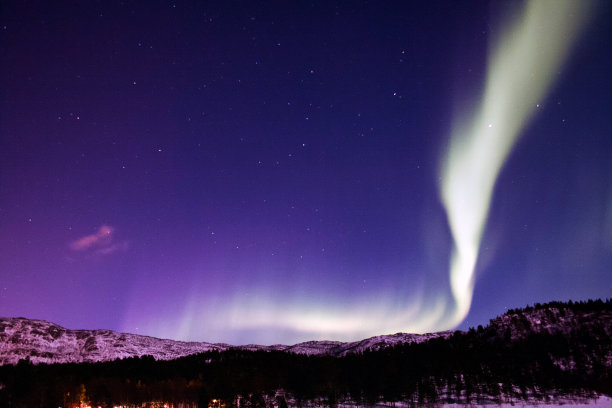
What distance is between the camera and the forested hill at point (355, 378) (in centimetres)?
9462

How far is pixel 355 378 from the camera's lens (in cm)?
10519

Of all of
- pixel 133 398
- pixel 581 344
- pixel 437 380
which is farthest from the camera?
pixel 581 344

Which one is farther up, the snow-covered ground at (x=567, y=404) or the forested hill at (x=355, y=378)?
the forested hill at (x=355, y=378)

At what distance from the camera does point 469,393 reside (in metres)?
96.1

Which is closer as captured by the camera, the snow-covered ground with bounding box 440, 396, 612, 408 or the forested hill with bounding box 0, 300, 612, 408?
the snow-covered ground with bounding box 440, 396, 612, 408

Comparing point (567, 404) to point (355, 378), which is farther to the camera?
point (355, 378)

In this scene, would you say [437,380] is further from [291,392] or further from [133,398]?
[133,398]

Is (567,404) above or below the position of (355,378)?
below

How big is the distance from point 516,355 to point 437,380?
31362 mm

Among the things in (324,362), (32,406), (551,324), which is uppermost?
(551,324)

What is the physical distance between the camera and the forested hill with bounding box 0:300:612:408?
310 feet

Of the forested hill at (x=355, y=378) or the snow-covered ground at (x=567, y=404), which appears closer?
the snow-covered ground at (x=567, y=404)

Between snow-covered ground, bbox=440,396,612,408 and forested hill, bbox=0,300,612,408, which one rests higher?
forested hill, bbox=0,300,612,408

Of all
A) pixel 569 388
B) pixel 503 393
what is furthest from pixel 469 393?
pixel 569 388
